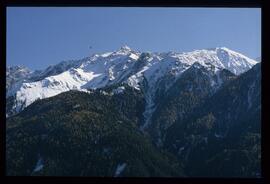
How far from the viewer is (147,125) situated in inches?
3575

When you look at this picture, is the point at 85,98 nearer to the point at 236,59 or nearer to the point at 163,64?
the point at 163,64

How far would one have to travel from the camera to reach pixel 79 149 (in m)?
65.4

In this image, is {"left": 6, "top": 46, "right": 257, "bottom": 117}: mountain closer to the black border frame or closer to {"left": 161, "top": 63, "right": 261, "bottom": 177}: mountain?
{"left": 161, "top": 63, "right": 261, "bottom": 177}: mountain

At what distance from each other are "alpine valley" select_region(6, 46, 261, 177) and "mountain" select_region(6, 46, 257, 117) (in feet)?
1.61

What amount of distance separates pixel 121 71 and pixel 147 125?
40.2 m

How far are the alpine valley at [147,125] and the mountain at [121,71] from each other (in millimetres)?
489

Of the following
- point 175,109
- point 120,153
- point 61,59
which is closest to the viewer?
point 120,153

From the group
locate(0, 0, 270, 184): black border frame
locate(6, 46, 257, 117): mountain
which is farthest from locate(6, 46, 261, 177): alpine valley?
locate(0, 0, 270, 184): black border frame

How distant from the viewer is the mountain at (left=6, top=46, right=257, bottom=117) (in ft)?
347
